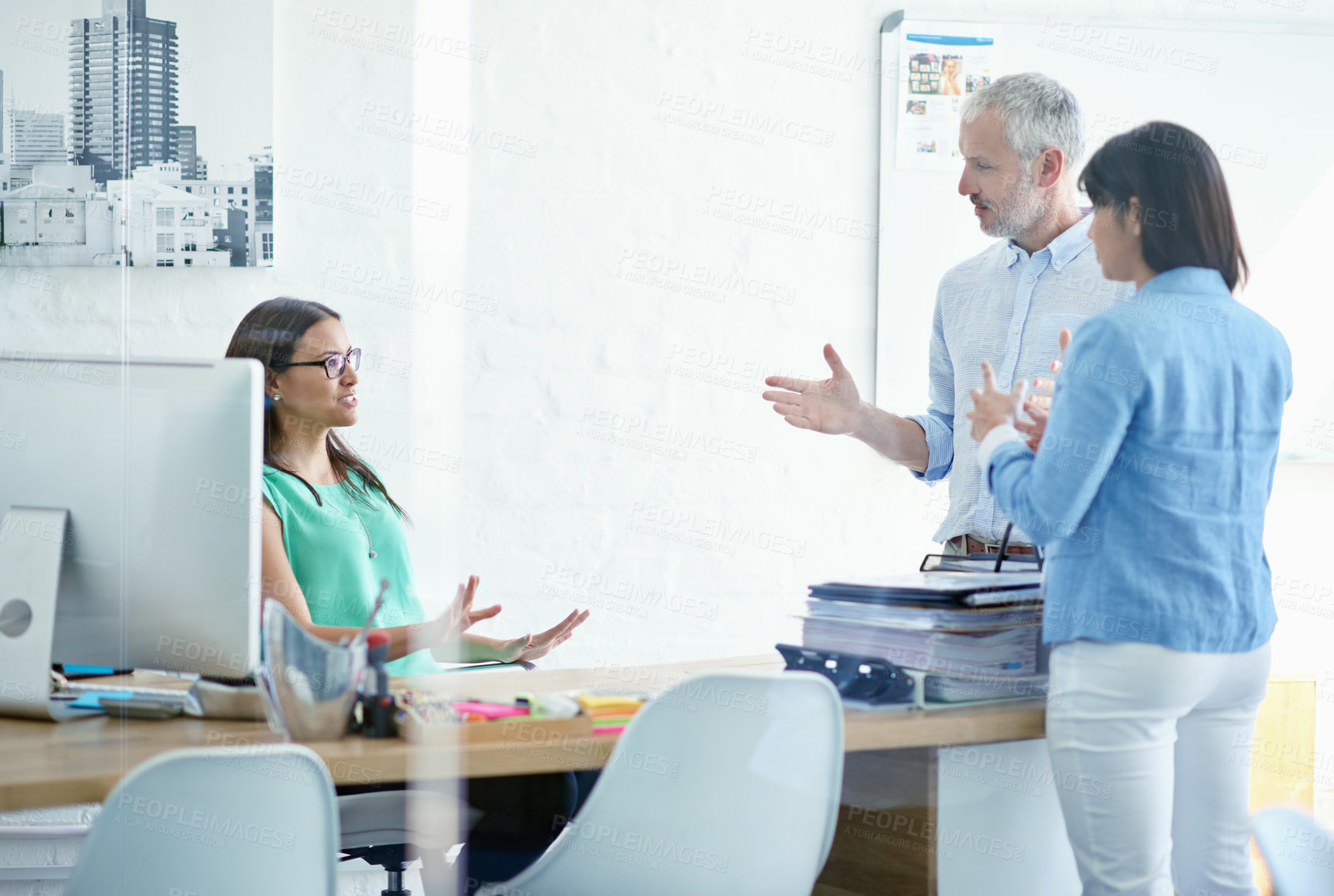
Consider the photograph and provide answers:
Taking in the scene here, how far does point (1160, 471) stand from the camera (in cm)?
125

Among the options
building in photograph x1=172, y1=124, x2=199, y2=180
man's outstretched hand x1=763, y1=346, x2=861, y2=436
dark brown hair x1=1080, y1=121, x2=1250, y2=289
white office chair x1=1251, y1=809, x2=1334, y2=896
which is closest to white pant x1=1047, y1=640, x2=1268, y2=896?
white office chair x1=1251, y1=809, x2=1334, y2=896

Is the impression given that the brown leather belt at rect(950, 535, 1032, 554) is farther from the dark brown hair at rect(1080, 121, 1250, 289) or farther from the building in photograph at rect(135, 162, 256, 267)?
the building in photograph at rect(135, 162, 256, 267)

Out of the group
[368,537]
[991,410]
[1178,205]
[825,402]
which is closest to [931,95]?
[825,402]

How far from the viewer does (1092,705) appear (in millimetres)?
1301

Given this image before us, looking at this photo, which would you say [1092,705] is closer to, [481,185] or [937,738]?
[937,738]

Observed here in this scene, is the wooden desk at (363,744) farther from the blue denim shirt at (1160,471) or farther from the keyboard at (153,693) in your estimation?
the blue denim shirt at (1160,471)

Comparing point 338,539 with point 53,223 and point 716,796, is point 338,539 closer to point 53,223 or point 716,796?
point 53,223

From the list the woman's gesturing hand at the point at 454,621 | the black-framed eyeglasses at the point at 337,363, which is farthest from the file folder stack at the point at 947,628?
the black-framed eyeglasses at the point at 337,363

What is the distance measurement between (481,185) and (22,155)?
0.66 m

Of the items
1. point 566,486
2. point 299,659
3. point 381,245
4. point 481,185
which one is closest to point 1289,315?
point 566,486

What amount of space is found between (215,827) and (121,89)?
1170 millimetres

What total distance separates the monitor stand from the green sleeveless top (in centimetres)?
33

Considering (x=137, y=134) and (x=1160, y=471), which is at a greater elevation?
(x=137, y=134)

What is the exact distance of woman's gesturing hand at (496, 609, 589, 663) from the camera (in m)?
1.73
